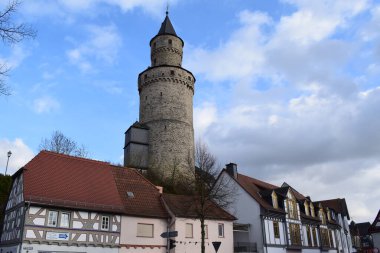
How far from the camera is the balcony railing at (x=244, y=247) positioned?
31.7 meters

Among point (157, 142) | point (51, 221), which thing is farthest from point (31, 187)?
point (157, 142)

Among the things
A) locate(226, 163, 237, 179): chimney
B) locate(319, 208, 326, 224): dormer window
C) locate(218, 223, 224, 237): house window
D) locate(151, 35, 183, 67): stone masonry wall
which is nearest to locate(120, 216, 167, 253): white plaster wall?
locate(218, 223, 224, 237): house window

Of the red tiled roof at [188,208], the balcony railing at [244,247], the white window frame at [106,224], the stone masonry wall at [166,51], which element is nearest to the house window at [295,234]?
the balcony railing at [244,247]

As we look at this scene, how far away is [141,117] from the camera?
201 ft

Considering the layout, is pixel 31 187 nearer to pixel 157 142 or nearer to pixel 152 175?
pixel 152 175

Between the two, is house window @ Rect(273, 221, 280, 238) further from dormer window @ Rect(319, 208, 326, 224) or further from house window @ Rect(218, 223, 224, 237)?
dormer window @ Rect(319, 208, 326, 224)

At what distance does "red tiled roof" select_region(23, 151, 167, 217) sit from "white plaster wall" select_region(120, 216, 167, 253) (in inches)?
19.2

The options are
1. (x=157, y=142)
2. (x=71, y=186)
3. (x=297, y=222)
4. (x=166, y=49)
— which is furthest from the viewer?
(x=166, y=49)

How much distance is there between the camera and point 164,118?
5856 cm

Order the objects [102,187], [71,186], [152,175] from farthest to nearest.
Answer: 1. [152,175]
2. [102,187]
3. [71,186]

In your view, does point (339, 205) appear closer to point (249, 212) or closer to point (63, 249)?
point (249, 212)

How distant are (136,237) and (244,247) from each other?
10.9 metres

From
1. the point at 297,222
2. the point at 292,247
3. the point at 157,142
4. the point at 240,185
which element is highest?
the point at 157,142

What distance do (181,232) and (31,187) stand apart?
35.1ft
